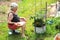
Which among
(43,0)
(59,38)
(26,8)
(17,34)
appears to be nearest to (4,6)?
(26,8)

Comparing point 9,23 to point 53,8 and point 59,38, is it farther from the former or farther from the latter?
point 53,8

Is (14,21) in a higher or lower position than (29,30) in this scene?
higher

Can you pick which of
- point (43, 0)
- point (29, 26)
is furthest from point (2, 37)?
point (43, 0)

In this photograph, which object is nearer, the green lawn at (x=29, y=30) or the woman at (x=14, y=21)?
the woman at (x=14, y=21)

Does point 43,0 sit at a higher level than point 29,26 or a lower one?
higher

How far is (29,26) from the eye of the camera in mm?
7383

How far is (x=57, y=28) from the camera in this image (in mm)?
7148

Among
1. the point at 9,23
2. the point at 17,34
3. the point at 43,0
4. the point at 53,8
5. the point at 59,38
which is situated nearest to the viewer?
the point at 59,38

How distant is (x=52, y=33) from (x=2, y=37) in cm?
132

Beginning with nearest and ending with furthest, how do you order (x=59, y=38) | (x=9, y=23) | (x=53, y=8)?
(x=59, y=38), (x=9, y=23), (x=53, y=8)

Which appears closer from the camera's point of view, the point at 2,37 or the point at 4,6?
the point at 2,37

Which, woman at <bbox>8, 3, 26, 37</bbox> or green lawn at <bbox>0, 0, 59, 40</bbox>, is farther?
green lawn at <bbox>0, 0, 59, 40</bbox>

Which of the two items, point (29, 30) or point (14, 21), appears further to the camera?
point (29, 30)

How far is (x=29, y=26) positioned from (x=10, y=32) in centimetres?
71
